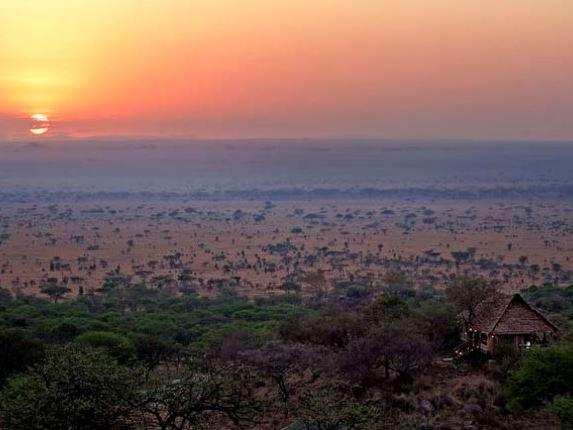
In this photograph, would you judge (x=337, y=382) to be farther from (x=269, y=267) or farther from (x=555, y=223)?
(x=555, y=223)

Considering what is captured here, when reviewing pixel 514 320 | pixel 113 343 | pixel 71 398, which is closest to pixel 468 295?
pixel 514 320

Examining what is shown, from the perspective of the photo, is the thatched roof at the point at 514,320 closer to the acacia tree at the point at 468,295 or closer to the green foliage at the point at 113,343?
the acacia tree at the point at 468,295

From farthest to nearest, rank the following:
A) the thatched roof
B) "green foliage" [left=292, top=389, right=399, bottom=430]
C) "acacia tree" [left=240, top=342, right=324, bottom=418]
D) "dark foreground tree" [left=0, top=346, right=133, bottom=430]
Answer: the thatched roof → "acacia tree" [left=240, top=342, right=324, bottom=418] → "dark foreground tree" [left=0, top=346, right=133, bottom=430] → "green foliage" [left=292, top=389, right=399, bottom=430]

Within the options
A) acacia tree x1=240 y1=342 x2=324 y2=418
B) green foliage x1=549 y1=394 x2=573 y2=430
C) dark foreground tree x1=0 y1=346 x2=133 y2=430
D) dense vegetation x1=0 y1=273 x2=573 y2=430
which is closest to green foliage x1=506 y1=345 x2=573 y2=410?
dense vegetation x1=0 y1=273 x2=573 y2=430

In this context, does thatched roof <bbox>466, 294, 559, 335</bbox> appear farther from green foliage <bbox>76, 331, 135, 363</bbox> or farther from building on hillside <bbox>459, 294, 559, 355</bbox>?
green foliage <bbox>76, 331, 135, 363</bbox>

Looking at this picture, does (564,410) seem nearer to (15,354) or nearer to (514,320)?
(514,320)

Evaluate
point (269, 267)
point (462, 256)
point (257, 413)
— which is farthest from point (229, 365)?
point (462, 256)
